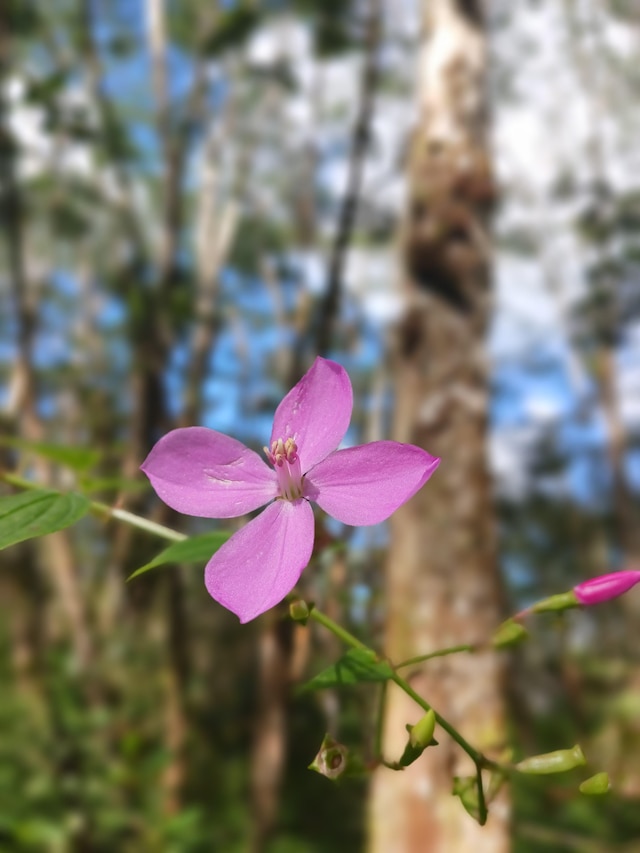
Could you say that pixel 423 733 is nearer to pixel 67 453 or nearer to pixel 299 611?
pixel 299 611

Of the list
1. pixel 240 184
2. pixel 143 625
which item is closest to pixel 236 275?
pixel 240 184

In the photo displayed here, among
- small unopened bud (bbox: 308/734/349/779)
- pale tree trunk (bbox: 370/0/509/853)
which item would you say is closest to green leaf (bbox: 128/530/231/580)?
small unopened bud (bbox: 308/734/349/779)

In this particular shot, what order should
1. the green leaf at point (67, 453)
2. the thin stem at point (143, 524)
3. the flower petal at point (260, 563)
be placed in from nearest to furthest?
the flower petal at point (260, 563), the thin stem at point (143, 524), the green leaf at point (67, 453)

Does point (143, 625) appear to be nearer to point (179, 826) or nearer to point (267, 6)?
point (179, 826)

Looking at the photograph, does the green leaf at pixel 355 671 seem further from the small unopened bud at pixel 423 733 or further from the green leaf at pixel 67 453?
the green leaf at pixel 67 453

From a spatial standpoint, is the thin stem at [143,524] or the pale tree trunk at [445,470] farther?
the pale tree trunk at [445,470]

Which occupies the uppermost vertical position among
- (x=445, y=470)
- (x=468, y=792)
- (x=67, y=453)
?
A: (x=445, y=470)

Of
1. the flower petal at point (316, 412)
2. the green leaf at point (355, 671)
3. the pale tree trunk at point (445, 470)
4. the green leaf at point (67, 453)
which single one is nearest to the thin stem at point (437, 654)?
the green leaf at point (355, 671)

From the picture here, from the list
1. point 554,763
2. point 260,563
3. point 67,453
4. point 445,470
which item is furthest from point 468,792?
point 445,470
